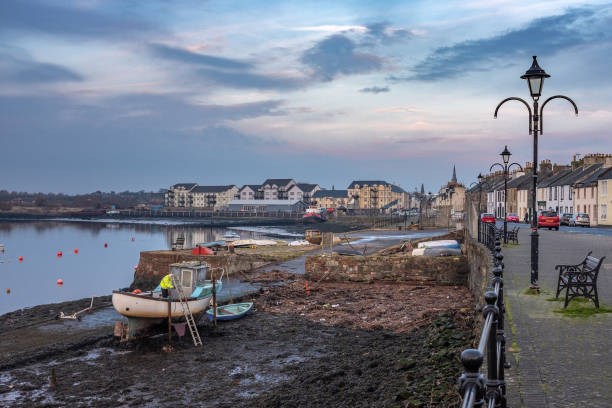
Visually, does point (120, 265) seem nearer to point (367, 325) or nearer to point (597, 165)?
point (367, 325)

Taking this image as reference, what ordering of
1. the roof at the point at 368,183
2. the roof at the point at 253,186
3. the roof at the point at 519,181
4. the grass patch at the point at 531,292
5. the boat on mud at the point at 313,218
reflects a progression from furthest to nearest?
1. the roof at the point at 253,186
2. the roof at the point at 368,183
3. the boat on mud at the point at 313,218
4. the roof at the point at 519,181
5. the grass patch at the point at 531,292

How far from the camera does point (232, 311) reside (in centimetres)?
1966

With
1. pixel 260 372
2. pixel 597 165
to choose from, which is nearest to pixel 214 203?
pixel 597 165

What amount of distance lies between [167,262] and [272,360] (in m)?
22.1

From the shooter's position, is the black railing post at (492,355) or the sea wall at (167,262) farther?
the sea wall at (167,262)

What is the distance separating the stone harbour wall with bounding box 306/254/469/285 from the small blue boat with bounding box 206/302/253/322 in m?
5.57

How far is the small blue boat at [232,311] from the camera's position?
19.0 meters

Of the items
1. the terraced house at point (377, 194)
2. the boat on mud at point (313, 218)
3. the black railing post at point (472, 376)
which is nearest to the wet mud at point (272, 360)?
the black railing post at point (472, 376)

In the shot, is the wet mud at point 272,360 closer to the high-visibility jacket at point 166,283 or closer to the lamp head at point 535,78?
the high-visibility jacket at point 166,283

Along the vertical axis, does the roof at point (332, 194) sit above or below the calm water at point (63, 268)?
above

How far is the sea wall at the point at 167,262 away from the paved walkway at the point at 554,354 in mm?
22562

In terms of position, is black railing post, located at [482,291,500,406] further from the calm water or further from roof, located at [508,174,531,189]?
roof, located at [508,174,531,189]

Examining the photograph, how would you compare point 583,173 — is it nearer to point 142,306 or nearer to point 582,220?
point 582,220

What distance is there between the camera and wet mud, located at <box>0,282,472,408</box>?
10.5m
